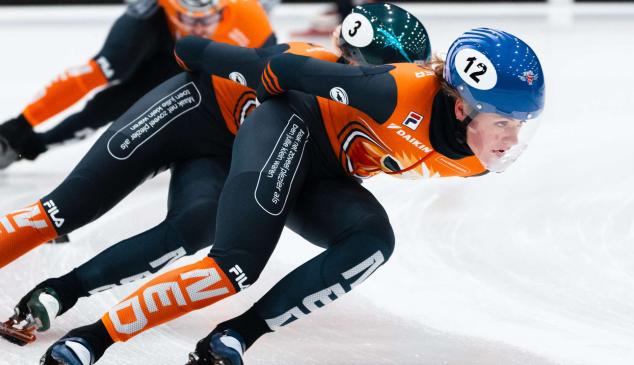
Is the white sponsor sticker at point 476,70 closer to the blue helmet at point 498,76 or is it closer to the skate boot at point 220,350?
the blue helmet at point 498,76

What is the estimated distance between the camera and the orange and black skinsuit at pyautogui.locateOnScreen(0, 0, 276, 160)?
5590mm

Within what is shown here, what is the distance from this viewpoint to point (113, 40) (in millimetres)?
5789

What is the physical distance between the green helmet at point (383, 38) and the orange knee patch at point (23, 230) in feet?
4.11

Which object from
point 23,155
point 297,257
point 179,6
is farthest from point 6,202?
point 297,257

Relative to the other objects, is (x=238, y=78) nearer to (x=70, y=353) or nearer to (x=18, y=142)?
(x=70, y=353)

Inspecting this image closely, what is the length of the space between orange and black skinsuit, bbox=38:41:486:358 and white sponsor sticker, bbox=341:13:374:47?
0.37m

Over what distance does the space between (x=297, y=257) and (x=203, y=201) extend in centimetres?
118

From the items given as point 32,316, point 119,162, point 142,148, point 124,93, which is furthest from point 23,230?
point 124,93

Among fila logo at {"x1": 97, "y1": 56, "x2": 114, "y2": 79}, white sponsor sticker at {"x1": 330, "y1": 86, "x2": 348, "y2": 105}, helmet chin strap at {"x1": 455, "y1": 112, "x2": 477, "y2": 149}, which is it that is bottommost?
fila logo at {"x1": 97, "y1": 56, "x2": 114, "y2": 79}

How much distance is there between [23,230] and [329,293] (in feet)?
3.75

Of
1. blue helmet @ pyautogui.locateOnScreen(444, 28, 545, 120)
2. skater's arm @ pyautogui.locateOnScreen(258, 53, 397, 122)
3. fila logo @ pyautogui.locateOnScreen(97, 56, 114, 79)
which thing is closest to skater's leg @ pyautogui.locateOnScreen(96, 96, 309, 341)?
skater's arm @ pyautogui.locateOnScreen(258, 53, 397, 122)

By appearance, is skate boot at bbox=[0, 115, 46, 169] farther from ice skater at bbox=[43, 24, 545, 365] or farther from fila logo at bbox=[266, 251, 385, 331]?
fila logo at bbox=[266, 251, 385, 331]

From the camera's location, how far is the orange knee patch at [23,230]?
3707mm

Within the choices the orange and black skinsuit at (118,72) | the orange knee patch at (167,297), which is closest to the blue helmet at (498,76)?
the orange knee patch at (167,297)
